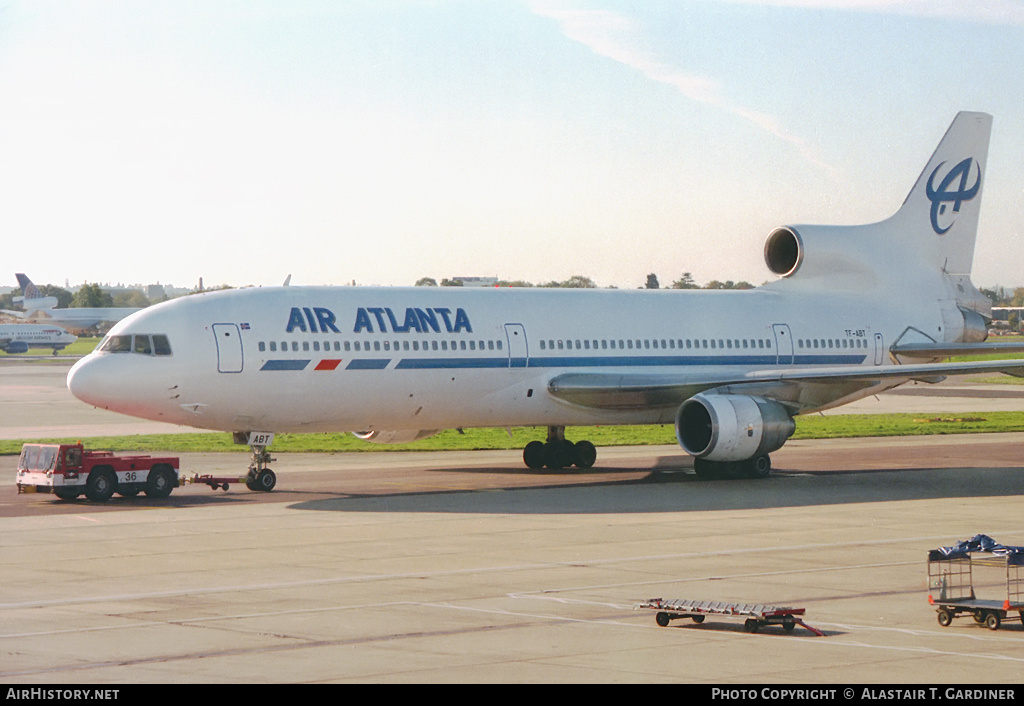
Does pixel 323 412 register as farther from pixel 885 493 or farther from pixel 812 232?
pixel 812 232

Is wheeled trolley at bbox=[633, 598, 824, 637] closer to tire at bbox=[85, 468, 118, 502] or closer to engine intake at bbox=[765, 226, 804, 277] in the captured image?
tire at bbox=[85, 468, 118, 502]

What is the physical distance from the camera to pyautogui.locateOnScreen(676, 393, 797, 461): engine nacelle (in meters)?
32.4

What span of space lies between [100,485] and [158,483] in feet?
4.05

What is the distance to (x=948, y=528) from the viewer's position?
24.1 meters

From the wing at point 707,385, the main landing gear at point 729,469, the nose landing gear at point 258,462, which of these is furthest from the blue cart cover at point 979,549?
the nose landing gear at point 258,462

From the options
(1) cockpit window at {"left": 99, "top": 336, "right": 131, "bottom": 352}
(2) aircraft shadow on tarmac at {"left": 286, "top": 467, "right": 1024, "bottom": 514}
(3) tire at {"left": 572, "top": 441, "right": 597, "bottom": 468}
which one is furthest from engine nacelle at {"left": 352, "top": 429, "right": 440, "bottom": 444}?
(1) cockpit window at {"left": 99, "top": 336, "right": 131, "bottom": 352}

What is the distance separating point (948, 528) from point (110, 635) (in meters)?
15.1

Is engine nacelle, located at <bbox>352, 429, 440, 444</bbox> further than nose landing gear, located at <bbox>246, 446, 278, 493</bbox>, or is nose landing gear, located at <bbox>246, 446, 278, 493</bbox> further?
engine nacelle, located at <bbox>352, 429, 440, 444</bbox>

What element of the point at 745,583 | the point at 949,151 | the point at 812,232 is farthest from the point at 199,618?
the point at 949,151

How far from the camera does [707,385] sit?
34.9 meters

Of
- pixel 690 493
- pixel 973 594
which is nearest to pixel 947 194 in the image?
pixel 690 493

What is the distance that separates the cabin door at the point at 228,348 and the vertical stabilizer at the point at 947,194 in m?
22.0

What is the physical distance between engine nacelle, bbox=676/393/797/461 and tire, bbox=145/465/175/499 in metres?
11.8

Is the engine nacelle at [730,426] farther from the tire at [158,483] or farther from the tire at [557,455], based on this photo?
the tire at [158,483]
